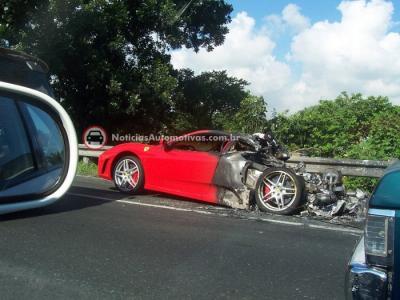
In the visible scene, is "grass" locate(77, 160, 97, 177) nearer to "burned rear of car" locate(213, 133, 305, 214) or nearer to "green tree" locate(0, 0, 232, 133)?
"green tree" locate(0, 0, 232, 133)

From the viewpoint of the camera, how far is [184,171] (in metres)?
8.28

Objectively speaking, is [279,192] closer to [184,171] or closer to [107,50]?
[184,171]

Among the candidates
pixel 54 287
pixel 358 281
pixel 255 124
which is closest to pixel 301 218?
pixel 54 287

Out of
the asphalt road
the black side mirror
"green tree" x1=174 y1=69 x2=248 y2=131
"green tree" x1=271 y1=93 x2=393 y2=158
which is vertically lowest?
the asphalt road

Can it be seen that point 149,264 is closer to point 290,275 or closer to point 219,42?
point 290,275

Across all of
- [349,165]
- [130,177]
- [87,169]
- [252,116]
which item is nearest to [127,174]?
[130,177]

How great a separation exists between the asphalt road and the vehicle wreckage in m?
0.60

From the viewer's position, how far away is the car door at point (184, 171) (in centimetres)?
807

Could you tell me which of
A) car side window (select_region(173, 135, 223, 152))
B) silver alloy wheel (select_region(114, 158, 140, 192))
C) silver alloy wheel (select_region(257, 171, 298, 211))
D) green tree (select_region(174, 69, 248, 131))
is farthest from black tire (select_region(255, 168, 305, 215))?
green tree (select_region(174, 69, 248, 131))

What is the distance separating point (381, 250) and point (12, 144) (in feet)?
11.3

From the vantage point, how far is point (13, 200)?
4.87m

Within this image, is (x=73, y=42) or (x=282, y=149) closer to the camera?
(x=282, y=149)

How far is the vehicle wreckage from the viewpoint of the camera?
756cm

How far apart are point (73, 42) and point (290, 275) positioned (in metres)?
12.6
